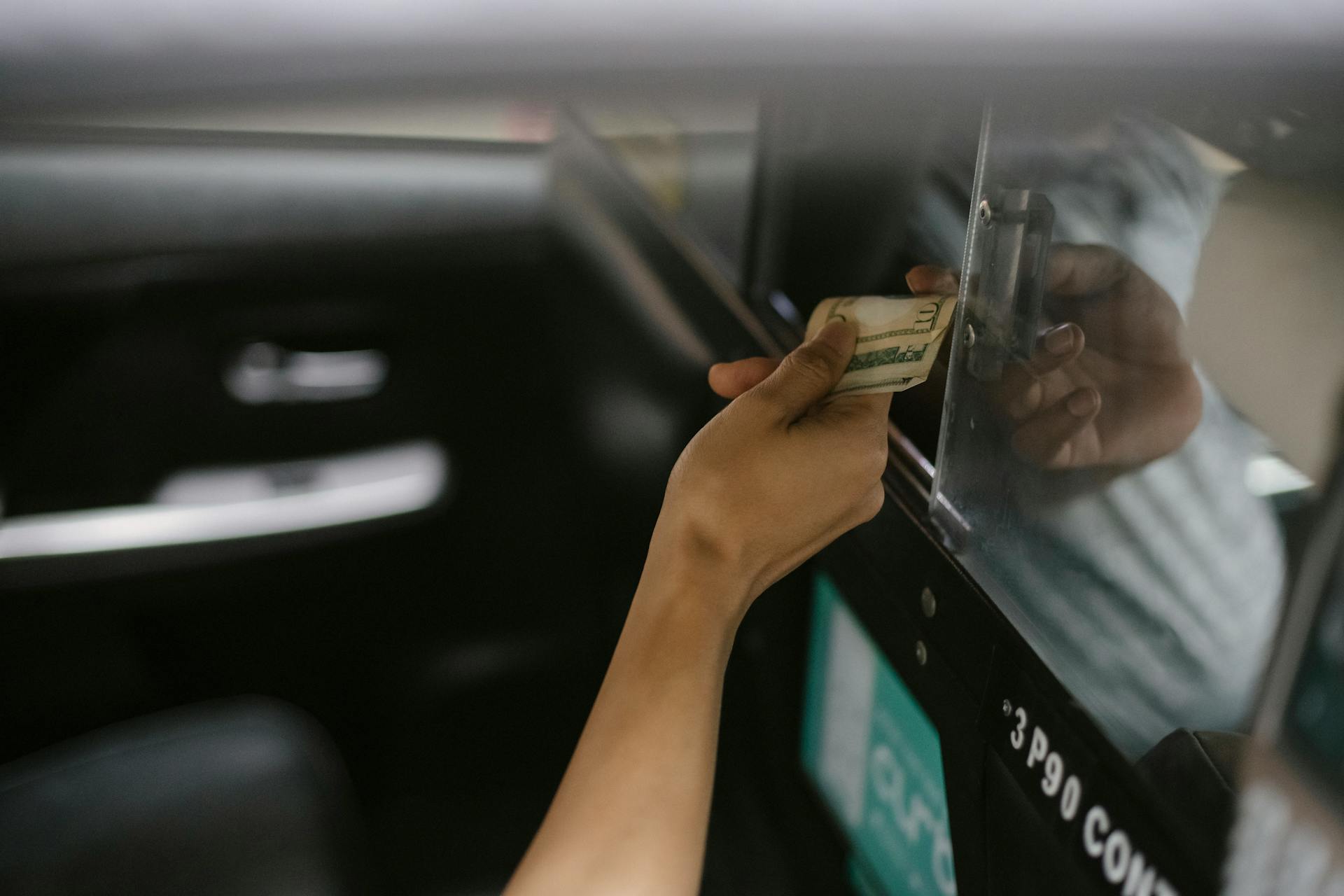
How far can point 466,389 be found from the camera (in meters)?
1.76

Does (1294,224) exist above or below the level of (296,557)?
above

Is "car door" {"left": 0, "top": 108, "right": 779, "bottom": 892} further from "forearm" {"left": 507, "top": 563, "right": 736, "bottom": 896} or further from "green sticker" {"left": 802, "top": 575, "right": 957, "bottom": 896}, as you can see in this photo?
"forearm" {"left": 507, "top": 563, "right": 736, "bottom": 896}

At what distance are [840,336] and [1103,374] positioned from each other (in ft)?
0.57

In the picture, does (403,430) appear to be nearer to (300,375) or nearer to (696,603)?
(300,375)

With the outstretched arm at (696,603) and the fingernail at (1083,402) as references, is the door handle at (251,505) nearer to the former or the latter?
the outstretched arm at (696,603)

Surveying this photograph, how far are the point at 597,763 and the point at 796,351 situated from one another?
29 centimetres

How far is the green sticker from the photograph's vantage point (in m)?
0.93

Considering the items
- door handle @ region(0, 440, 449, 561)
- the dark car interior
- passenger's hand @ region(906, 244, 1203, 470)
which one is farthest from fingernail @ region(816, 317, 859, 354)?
door handle @ region(0, 440, 449, 561)

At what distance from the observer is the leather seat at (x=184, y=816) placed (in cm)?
89

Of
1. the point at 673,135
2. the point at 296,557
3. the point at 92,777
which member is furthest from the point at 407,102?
the point at 296,557

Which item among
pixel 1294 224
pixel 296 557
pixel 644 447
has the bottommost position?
pixel 296 557

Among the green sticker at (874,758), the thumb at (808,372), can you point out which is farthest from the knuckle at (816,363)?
the green sticker at (874,758)

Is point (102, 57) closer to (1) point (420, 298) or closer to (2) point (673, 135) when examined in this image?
(2) point (673, 135)

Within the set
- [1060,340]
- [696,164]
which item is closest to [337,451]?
[696,164]
